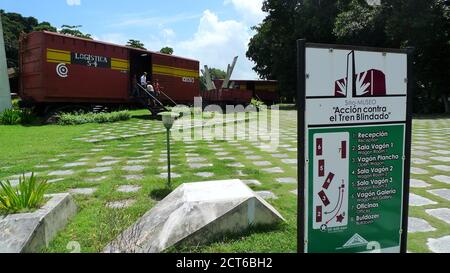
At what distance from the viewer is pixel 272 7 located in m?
32.1

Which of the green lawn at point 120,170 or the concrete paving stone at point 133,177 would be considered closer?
the green lawn at point 120,170

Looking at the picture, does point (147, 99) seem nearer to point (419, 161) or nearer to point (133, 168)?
point (133, 168)

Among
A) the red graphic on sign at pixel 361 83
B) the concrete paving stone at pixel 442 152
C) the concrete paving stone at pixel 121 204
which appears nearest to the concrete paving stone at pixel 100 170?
the concrete paving stone at pixel 121 204

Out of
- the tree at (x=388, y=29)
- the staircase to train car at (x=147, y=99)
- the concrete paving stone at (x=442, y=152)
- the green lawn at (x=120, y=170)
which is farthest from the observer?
the tree at (x=388, y=29)

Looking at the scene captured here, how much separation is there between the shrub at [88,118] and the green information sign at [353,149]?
12778mm

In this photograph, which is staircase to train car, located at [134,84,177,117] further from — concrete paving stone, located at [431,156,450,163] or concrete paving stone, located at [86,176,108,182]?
concrete paving stone, located at [431,156,450,163]

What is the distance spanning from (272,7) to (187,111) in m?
18.1

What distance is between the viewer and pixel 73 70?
14.8 metres

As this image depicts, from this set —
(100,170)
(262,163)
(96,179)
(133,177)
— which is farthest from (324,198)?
(100,170)

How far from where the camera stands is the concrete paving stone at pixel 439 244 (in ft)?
10.7

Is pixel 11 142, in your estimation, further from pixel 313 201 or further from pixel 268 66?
pixel 268 66

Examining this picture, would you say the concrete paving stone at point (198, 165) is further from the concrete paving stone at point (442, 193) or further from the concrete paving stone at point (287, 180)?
the concrete paving stone at point (442, 193)

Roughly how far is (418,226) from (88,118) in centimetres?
1259
